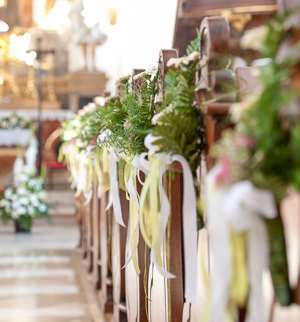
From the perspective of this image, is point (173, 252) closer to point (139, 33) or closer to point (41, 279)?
point (41, 279)

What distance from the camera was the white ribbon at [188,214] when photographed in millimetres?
2201

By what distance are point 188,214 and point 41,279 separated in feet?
14.3

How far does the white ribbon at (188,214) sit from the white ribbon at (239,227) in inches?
26.0

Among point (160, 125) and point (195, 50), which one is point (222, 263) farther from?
point (195, 50)

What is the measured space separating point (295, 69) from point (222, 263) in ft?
1.19

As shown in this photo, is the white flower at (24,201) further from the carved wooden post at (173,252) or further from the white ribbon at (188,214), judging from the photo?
the white ribbon at (188,214)

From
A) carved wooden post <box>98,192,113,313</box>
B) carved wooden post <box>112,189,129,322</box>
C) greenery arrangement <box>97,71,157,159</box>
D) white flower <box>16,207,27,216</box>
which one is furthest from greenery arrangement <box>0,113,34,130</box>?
greenery arrangement <box>97,71,157,159</box>

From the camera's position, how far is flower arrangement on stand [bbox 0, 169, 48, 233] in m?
9.45

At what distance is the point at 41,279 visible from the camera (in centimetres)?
648

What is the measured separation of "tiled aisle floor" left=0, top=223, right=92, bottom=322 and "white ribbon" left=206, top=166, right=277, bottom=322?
3.51 m

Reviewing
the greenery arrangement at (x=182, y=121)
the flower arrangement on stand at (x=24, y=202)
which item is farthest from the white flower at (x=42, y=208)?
the greenery arrangement at (x=182, y=121)

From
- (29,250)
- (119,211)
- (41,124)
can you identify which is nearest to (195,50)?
(119,211)

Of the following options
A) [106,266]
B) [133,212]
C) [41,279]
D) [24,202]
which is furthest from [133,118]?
[24,202]

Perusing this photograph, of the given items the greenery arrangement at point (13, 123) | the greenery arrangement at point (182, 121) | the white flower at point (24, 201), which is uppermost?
the greenery arrangement at point (13, 123)
